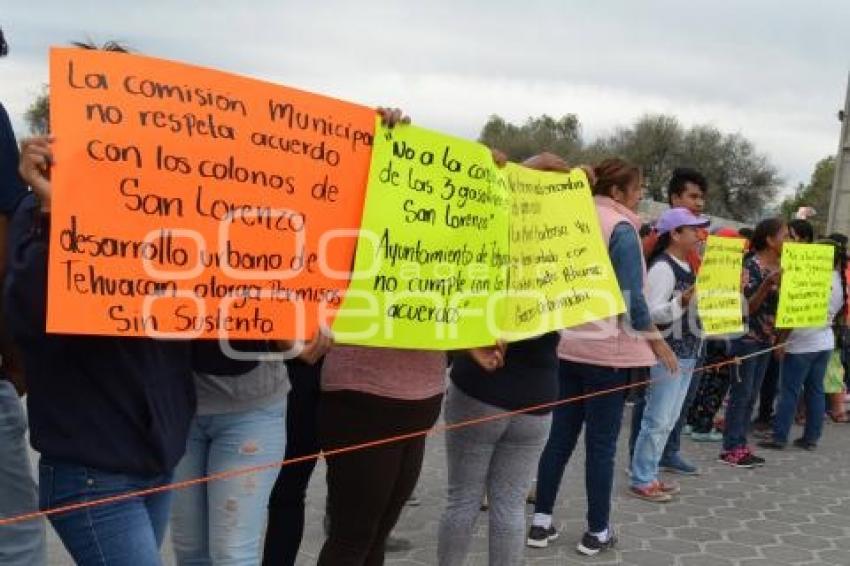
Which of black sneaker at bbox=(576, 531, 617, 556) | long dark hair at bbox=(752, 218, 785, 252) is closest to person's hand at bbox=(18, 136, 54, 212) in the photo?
black sneaker at bbox=(576, 531, 617, 556)

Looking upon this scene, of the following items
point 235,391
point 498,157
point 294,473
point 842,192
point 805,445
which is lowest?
point 805,445

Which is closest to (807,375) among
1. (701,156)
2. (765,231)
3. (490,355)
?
(765,231)

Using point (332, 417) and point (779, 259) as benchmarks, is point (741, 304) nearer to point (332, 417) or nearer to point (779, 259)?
point (779, 259)

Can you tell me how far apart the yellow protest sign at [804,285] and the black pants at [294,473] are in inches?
167

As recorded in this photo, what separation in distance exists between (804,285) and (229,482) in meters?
5.11

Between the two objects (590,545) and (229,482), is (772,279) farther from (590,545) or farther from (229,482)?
(229,482)

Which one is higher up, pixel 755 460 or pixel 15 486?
pixel 15 486

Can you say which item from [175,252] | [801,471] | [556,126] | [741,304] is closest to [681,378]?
[741,304]

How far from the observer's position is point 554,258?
10.5ft

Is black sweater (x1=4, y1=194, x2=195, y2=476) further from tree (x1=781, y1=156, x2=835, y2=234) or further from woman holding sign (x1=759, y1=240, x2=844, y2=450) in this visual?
tree (x1=781, y1=156, x2=835, y2=234)

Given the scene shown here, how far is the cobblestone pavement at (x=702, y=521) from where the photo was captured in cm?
413

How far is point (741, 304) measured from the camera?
5.52 m

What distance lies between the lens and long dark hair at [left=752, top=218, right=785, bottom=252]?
603 cm

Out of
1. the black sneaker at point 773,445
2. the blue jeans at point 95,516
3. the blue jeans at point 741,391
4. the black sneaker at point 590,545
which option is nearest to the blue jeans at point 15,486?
the blue jeans at point 95,516
